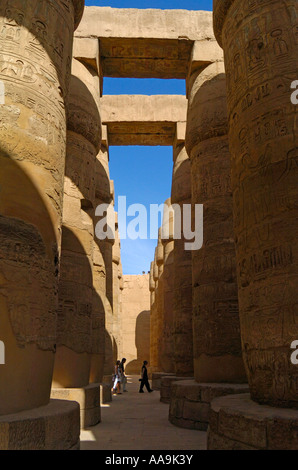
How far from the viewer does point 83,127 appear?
7.13m

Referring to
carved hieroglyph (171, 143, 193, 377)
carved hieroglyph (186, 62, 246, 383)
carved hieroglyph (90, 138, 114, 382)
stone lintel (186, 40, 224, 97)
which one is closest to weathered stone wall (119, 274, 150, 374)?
carved hieroglyph (90, 138, 114, 382)

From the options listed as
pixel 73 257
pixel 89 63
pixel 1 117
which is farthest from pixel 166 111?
pixel 1 117

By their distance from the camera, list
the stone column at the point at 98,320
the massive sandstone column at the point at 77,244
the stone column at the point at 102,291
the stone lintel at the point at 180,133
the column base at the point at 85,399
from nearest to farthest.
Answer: the column base at the point at 85,399 < the massive sandstone column at the point at 77,244 < the stone column at the point at 98,320 < the stone column at the point at 102,291 < the stone lintel at the point at 180,133

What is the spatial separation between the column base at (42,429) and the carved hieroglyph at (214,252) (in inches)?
123

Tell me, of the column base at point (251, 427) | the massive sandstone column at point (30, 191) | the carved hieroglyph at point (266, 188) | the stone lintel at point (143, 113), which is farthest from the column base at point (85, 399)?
the stone lintel at point (143, 113)

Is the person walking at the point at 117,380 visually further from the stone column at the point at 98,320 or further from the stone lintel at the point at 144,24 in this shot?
the stone lintel at the point at 144,24

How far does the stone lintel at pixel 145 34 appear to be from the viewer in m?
8.98

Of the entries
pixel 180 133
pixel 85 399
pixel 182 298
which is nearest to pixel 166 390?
pixel 182 298

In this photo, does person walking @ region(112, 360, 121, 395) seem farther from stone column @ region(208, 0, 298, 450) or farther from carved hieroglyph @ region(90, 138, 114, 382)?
stone column @ region(208, 0, 298, 450)

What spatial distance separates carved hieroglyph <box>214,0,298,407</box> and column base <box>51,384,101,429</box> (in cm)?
311

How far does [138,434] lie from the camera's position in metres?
5.41

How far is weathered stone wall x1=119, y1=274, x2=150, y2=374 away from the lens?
81.9ft

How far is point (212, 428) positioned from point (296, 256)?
1490mm

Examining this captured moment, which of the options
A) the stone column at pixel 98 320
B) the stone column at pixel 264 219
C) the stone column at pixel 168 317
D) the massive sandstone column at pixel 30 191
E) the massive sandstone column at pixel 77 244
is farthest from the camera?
the stone column at pixel 168 317
